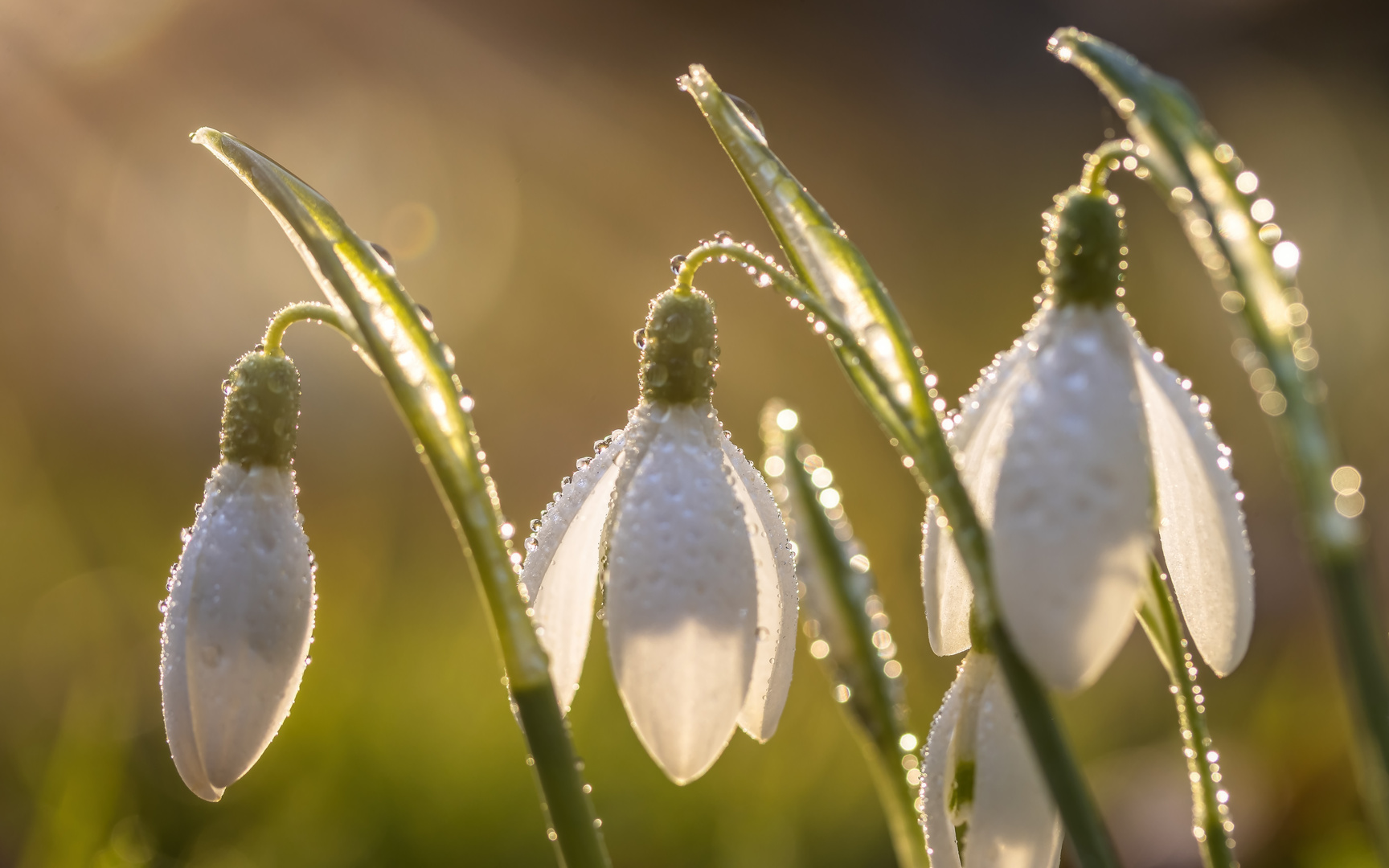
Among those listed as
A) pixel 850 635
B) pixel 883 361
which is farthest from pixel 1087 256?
pixel 850 635

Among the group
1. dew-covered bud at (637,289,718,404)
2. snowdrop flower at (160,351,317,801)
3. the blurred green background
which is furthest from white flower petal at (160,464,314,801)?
the blurred green background

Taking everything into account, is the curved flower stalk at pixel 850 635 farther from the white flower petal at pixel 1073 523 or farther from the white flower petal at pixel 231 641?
the white flower petal at pixel 231 641

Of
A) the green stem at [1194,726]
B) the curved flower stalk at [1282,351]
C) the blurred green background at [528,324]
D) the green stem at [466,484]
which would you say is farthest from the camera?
the blurred green background at [528,324]

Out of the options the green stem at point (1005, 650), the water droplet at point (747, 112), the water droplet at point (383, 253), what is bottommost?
the green stem at point (1005, 650)

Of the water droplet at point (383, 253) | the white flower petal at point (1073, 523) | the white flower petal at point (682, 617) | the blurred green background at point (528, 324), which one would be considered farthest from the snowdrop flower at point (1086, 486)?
the blurred green background at point (528, 324)

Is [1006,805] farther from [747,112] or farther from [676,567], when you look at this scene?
[747,112]

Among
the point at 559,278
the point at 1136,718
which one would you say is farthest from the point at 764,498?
the point at 559,278

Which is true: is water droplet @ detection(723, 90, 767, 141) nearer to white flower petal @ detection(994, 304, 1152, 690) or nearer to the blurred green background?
white flower petal @ detection(994, 304, 1152, 690)

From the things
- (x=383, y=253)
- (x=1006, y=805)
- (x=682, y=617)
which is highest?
(x=383, y=253)
